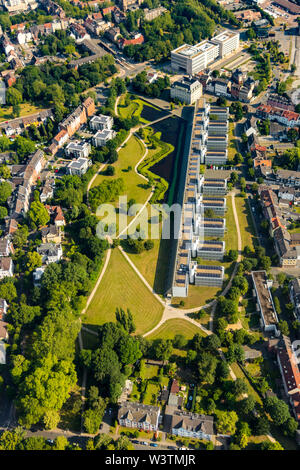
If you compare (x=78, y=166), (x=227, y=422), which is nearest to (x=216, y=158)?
(x=78, y=166)

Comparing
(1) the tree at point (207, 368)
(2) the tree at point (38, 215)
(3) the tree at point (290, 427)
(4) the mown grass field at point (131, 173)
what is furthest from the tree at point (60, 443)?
(4) the mown grass field at point (131, 173)

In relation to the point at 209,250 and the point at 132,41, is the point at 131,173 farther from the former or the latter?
the point at 132,41

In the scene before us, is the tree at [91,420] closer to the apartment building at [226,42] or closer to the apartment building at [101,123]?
the apartment building at [101,123]

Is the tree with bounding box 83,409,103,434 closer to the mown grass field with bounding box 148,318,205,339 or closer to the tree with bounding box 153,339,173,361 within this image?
→ the tree with bounding box 153,339,173,361

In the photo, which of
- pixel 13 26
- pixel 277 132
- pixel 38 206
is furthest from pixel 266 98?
pixel 13 26

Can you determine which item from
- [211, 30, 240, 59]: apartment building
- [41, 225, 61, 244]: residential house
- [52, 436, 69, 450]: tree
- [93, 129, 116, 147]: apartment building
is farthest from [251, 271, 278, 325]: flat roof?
[211, 30, 240, 59]: apartment building

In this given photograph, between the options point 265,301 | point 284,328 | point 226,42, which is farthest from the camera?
point 226,42
